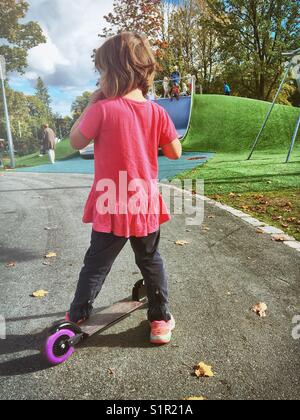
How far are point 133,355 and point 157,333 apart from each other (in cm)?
22

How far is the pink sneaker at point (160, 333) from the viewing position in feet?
8.34

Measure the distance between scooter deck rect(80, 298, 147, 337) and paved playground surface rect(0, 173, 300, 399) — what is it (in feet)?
0.23

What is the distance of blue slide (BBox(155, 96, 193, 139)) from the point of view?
781 inches

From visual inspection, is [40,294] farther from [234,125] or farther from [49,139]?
[234,125]

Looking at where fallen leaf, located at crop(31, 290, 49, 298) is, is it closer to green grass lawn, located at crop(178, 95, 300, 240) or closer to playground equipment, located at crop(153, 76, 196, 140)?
green grass lawn, located at crop(178, 95, 300, 240)

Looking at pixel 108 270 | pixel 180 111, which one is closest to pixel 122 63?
pixel 108 270

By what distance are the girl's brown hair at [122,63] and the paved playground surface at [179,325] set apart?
1.65m

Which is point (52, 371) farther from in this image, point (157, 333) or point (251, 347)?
point (251, 347)

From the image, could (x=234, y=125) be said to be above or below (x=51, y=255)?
above

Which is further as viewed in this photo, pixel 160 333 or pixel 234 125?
pixel 234 125

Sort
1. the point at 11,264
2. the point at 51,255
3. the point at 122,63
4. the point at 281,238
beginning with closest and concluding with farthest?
1. the point at 122,63
2. the point at 11,264
3. the point at 51,255
4. the point at 281,238

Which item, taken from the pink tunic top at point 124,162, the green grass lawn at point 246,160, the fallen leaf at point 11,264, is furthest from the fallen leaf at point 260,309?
the fallen leaf at point 11,264

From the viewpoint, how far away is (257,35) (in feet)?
104

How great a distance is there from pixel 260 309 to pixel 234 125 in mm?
16773
